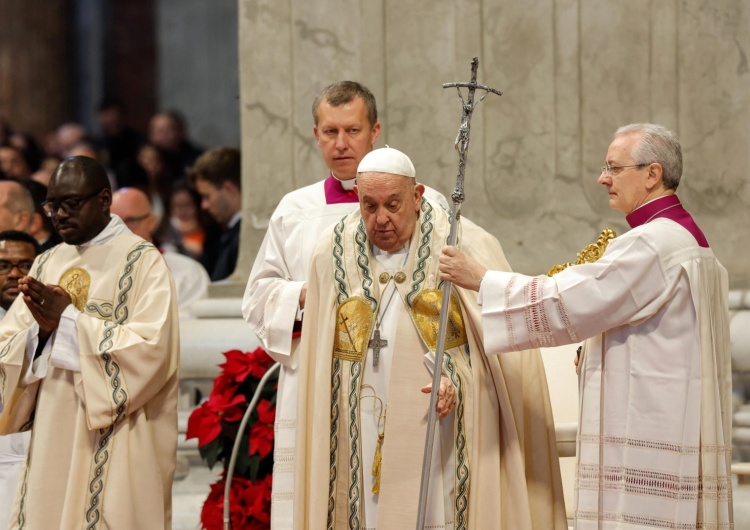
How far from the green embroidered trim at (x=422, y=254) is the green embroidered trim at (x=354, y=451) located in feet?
1.03

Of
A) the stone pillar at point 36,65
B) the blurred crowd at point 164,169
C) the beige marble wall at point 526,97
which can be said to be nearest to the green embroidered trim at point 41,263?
the beige marble wall at point 526,97

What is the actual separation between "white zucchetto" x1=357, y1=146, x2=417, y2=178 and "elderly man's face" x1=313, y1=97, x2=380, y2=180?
1.94ft

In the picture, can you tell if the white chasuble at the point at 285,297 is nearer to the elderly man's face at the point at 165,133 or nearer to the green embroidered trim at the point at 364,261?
the green embroidered trim at the point at 364,261

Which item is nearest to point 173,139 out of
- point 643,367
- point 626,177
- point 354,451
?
point 354,451

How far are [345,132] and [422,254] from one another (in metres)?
0.72

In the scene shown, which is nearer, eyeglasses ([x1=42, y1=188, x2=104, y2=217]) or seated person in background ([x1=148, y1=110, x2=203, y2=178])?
eyeglasses ([x1=42, y1=188, x2=104, y2=217])

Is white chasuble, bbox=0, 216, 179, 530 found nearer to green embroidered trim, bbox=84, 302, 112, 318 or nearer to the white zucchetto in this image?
green embroidered trim, bbox=84, 302, 112, 318

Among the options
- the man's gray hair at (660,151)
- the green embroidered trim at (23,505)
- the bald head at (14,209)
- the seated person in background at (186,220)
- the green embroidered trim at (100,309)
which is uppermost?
the seated person in background at (186,220)

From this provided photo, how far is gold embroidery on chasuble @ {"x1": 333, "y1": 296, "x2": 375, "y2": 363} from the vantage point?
489 cm

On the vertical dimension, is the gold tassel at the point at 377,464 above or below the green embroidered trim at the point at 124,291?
below

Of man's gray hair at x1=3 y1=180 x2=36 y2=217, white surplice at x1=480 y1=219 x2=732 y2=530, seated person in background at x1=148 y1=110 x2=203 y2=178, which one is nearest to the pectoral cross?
white surplice at x1=480 y1=219 x2=732 y2=530

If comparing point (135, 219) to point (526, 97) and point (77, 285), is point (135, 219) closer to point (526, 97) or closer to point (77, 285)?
point (526, 97)

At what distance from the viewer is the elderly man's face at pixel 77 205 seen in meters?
5.38

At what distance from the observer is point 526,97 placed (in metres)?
7.14
